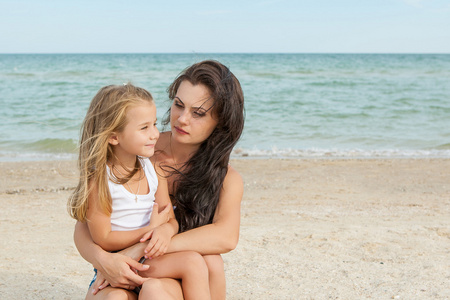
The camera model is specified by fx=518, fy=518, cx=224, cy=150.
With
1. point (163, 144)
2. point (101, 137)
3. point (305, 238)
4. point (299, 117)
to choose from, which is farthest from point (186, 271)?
point (299, 117)

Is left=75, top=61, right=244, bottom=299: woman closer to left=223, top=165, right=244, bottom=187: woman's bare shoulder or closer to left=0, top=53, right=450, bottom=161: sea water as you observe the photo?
left=223, top=165, right=244, bottom=187: woman's bare shoulder

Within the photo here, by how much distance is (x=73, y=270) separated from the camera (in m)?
3.98

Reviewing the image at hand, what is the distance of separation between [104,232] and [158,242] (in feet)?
0.86

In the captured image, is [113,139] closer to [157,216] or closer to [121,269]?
[157,216]

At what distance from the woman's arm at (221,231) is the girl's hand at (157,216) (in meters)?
0.10

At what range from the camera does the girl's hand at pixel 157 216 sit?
7.90 ft

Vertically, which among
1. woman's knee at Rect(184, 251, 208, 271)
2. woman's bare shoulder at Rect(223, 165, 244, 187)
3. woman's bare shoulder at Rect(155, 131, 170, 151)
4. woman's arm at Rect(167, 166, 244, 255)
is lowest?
woman's knee at Rect(184, 251, 208, 271)

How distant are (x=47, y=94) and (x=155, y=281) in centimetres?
1627

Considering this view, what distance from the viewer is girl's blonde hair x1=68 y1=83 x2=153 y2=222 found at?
2342mm

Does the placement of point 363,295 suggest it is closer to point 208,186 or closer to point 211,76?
point 208,186

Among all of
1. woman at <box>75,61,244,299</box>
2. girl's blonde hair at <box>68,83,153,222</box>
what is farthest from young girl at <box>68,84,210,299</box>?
woman at <box>75,61,244,299</box>

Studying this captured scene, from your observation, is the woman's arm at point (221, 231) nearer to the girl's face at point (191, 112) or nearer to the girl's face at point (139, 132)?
the girl's face at point (191, 112)

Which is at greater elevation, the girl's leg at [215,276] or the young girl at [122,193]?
the young girl at [122,193]

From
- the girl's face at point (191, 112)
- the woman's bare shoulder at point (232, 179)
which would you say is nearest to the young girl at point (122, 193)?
the girl's face at point (191, 112)
